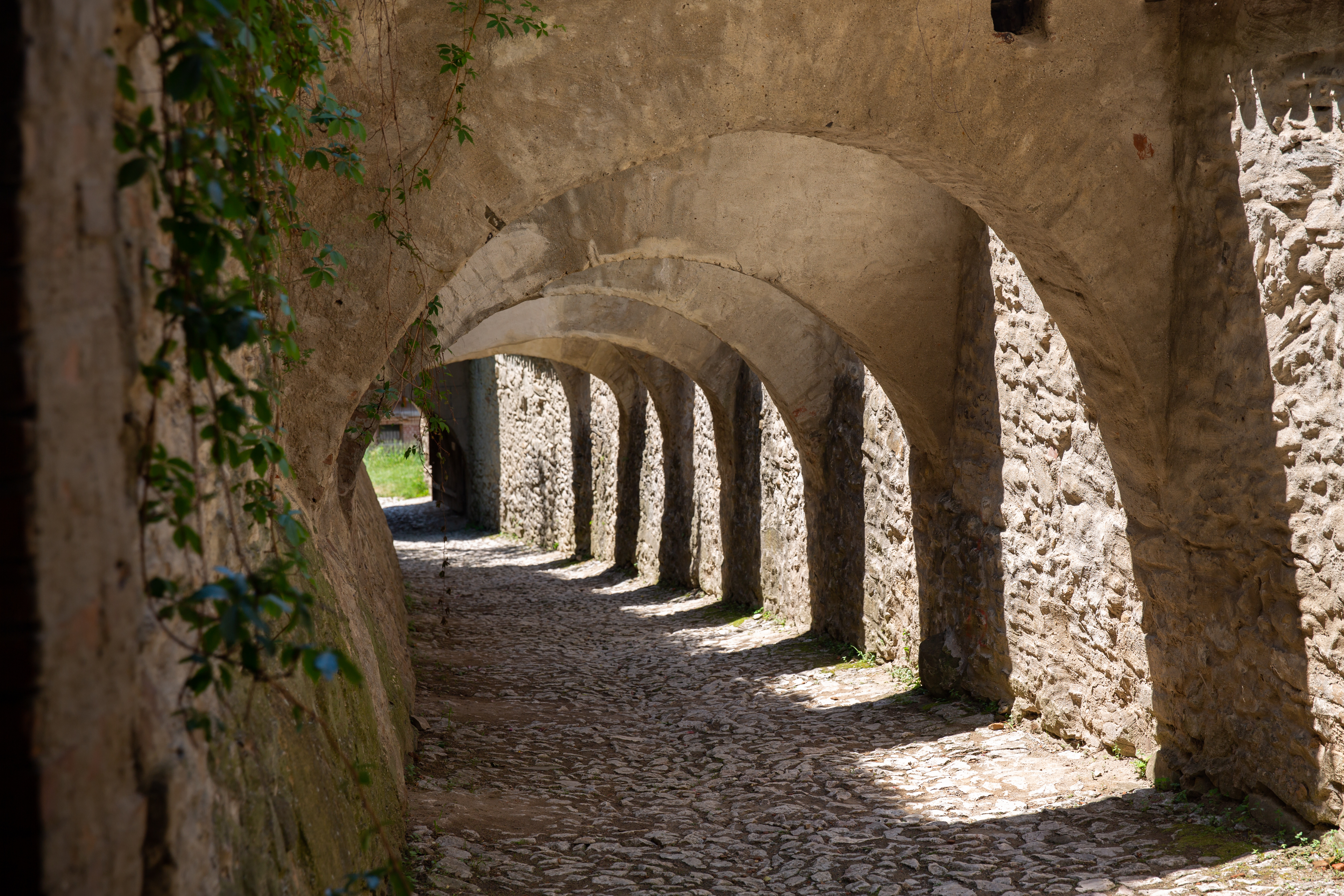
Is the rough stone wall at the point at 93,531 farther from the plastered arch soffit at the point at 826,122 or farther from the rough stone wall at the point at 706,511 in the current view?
the rough stone wall at the point at 706,511

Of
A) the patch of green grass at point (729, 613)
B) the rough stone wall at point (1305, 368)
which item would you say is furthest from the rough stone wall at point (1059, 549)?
the patch of green grass at point (729, 613)

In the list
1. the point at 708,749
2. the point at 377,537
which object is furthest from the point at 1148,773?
the point at 377,537

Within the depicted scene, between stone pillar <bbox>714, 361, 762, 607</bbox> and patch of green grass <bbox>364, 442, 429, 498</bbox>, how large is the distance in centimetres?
1496

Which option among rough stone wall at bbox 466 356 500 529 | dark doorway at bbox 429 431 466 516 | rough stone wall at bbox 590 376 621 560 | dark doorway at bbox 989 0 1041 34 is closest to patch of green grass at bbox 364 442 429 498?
dark doorway at bbox 429 431 466 516

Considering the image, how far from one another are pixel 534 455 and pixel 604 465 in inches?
106

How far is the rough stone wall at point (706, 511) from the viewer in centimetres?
1052

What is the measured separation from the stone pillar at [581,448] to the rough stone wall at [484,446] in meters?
3.51

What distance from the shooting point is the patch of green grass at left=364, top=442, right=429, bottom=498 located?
2408 cm

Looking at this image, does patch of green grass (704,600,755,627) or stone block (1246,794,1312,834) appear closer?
stone block (1246,794,1312,834)

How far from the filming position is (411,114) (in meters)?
3.29

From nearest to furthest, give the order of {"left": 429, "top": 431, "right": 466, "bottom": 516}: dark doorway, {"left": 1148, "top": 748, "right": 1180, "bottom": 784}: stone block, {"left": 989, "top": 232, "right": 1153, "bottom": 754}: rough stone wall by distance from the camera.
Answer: {"left": 1148, "top": 748, "right": 1180, "bottom": 784}: stone block
{"left": 989, "top": 232, "right": 1153, "bottom": 754}: rough stone wall
{"left": 429, "top": 431, "right": 466, "bottom": 516}: dark doorway

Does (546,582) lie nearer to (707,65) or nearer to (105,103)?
(707,65)

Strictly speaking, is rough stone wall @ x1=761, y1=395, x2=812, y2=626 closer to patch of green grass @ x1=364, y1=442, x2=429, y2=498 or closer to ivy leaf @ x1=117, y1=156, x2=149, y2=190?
ivy leaf @ x1=117, y1=156, x2=149, y2=190

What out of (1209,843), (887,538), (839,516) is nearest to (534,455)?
(839,516)
